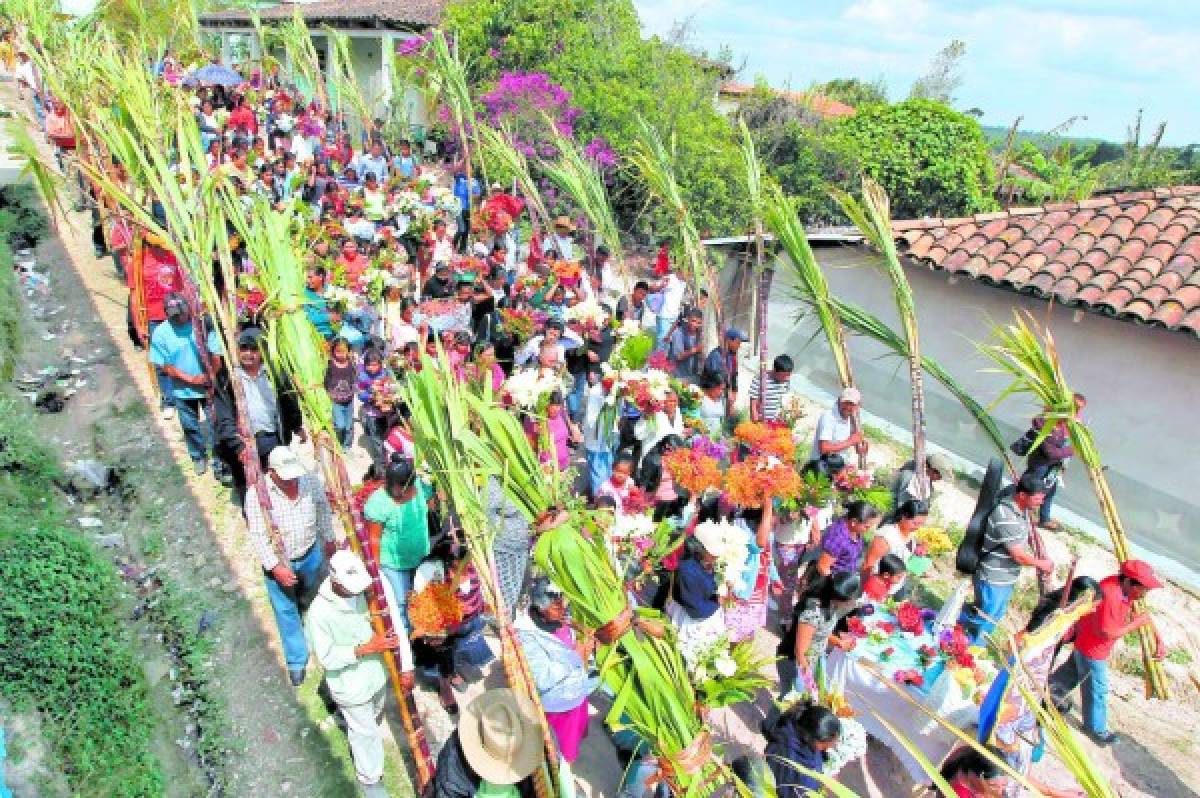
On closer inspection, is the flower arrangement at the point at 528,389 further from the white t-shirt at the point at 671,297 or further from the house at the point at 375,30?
the house at the point at 375,30

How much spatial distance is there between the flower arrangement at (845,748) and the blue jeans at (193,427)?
5.39m

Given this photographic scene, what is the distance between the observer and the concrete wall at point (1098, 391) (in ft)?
24.5

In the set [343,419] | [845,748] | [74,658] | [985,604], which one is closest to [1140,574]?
[985,604]

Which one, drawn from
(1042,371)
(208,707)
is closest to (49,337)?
(208,707)

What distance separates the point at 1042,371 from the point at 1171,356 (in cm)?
341

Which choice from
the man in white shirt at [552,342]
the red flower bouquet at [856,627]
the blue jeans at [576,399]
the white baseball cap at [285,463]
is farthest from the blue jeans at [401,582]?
the blue jeans at [576,399]

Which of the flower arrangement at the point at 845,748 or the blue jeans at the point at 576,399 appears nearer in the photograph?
the flower arrangement at the point at 845,748

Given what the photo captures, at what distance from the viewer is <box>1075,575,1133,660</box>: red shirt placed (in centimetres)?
452

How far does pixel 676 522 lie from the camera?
5.16 meters

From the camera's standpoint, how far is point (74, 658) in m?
4.71

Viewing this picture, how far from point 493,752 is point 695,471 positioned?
2.35 meters

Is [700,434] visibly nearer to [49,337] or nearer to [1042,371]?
[1042,371]

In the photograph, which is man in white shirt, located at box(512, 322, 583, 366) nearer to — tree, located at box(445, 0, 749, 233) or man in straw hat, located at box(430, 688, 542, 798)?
man in straw hat, located at box(430, 688, 542, 798)

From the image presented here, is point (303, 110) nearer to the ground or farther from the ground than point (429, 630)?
farther from the ground
